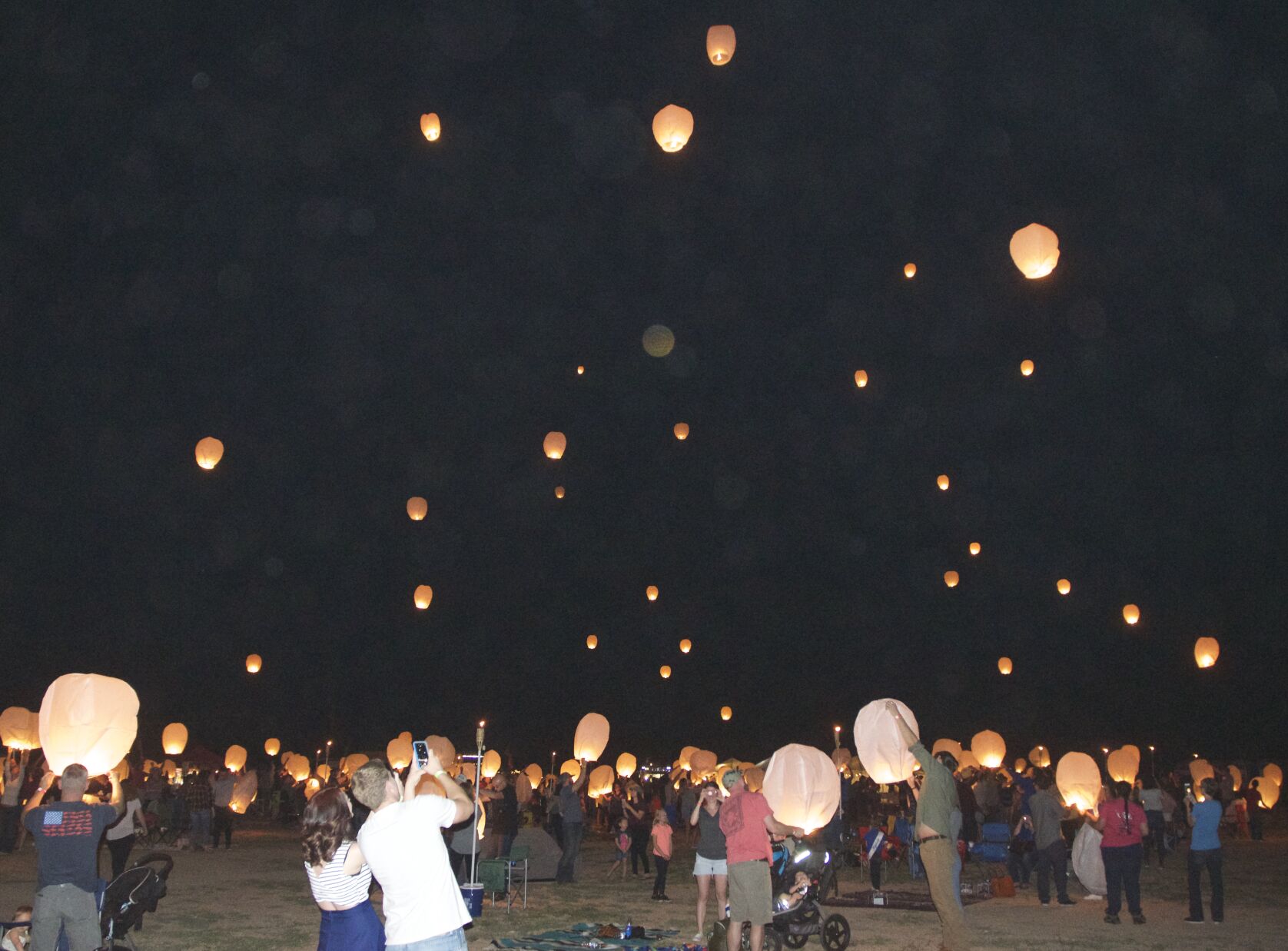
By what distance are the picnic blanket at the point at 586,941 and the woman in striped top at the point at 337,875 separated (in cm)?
415

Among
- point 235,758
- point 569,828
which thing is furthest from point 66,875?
point 235,758

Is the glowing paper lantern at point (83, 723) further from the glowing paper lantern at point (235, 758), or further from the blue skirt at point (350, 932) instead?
the glowing paper lantern at point (235, 758)

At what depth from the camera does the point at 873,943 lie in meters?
9.04

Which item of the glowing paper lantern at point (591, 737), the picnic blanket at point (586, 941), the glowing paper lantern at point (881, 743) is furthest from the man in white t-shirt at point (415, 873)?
the glowing paper lantern at point (591, 737)

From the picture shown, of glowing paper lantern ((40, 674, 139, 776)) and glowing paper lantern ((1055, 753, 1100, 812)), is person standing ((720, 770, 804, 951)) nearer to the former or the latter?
glowing paper lantern ((40, 674, 139, 776))

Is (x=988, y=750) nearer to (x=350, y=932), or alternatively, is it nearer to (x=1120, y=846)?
(x=1120, y=846)

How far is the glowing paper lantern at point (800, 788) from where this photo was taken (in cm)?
1033

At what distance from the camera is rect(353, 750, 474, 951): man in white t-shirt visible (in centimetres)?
411

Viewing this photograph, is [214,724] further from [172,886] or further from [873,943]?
[873,943]

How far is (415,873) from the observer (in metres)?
4.12

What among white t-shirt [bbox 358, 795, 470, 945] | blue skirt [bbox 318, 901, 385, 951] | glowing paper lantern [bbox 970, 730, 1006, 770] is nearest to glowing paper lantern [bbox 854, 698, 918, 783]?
blue skirt [bbox 318, 901, 385, 951]

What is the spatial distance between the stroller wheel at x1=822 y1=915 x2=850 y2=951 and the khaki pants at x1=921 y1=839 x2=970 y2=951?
80 cm

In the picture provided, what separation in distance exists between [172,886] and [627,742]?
41.7 m

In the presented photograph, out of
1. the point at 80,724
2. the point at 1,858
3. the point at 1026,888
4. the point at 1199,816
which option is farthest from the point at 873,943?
the point at 1,858
